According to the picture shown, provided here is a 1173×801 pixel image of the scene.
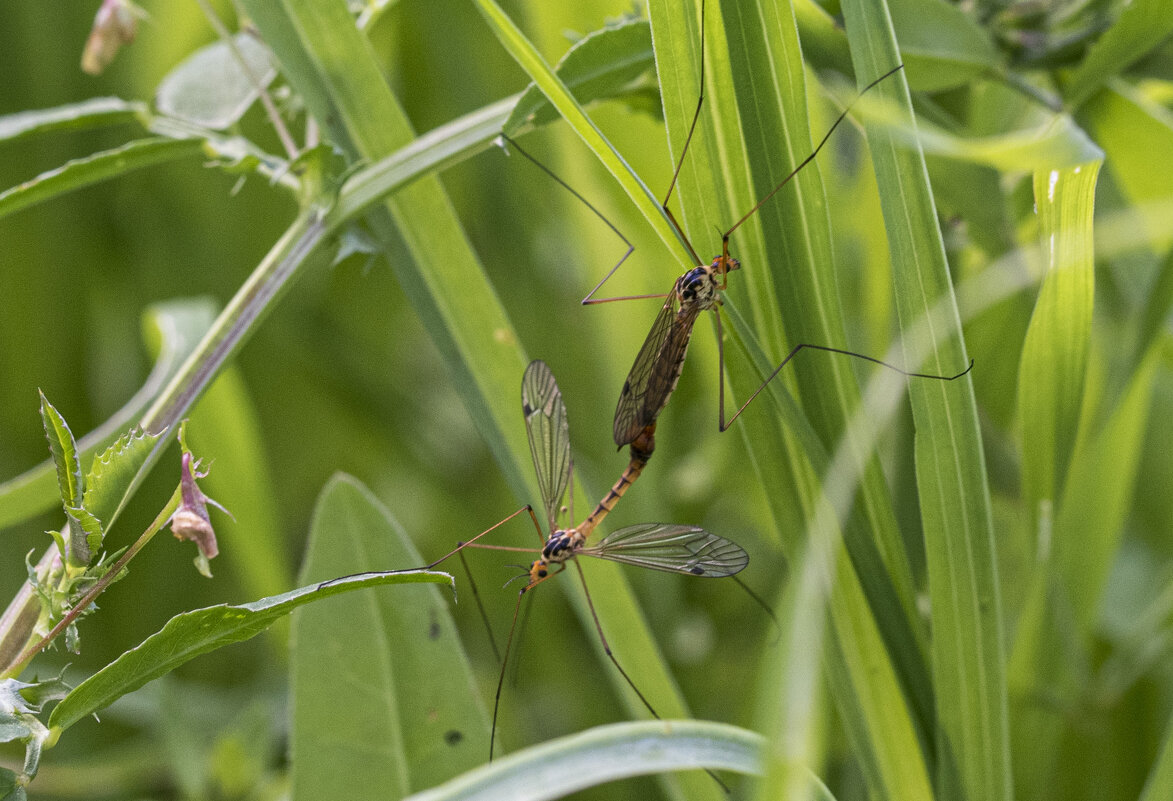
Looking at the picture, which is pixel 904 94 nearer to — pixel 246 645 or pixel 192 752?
pixel 192 752

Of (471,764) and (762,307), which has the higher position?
(762,307)

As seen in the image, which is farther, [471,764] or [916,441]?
[471,764]

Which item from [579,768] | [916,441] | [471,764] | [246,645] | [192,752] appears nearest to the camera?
[579,768]

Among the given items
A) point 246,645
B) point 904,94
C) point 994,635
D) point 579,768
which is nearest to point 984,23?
point 904,94

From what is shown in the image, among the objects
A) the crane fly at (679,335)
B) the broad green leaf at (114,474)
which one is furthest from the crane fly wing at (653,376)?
the broad green leaf at (114,474)

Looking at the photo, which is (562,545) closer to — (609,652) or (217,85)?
(609,652)

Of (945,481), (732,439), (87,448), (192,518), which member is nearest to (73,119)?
(87,448)

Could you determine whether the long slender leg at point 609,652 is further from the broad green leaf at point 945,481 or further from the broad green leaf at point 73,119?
the broad green leaf at point 73,119
